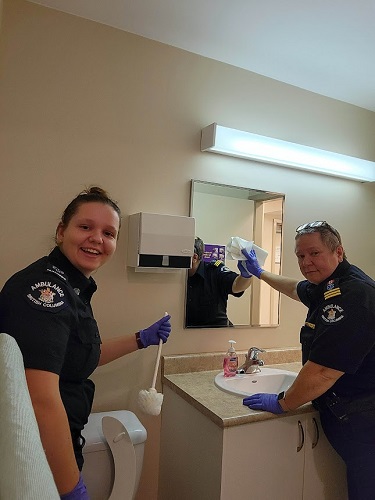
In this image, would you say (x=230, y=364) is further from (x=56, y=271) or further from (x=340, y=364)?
(x=56, y=271)

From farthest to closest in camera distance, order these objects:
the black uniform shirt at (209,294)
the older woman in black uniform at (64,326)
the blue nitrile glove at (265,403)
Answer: the black uniform shirt at (209,294) → the blue nitrile glove at (265,403) → the older woman in black uniform at (64,326)

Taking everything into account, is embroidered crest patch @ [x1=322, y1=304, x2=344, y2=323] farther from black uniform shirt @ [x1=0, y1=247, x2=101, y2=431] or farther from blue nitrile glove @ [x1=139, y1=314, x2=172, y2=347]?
black uniform shirt @ [x1=0, y1=247, x2=101, y2=431]

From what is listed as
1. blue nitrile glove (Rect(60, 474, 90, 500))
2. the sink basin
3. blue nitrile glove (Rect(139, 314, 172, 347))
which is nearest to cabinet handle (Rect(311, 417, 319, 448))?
the sink basin

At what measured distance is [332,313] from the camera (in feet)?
4.35

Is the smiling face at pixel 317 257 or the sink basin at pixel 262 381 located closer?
the smiling face at pixel 317 257

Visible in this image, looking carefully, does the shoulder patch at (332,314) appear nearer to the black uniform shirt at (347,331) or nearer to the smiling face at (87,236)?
the black uniform shirt at (347,331)

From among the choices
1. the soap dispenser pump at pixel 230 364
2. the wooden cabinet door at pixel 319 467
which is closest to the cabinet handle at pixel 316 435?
the wooden cabinet door at pixel 319 467

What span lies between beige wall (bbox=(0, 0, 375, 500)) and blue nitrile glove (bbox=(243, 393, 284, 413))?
48cm

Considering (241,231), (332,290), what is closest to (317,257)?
(332,290)

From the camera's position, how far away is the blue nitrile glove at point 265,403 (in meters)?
1.37

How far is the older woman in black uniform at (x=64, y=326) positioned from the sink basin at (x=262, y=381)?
0.75m

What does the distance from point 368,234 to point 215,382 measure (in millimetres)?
1481

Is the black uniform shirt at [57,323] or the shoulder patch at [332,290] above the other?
the shoulder patch at [332,290]

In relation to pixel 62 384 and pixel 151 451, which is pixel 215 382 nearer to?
pixel 151 451
